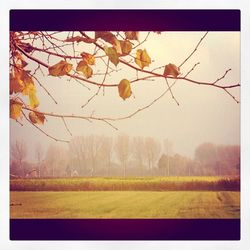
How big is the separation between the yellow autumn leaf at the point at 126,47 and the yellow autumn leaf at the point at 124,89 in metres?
0.12

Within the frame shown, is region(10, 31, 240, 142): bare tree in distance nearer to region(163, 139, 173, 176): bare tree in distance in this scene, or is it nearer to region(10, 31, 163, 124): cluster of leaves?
region(10, 31, 163, 124): cluster of leaves

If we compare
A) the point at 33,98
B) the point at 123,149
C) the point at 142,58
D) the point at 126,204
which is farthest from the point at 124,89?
the point at 126,204

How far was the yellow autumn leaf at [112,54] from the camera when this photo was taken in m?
2.57

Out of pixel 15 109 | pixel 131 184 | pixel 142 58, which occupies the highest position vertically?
pixel 142 58

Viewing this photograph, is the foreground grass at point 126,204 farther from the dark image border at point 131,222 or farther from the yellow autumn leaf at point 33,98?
the yellow autumn leaf at point 33,98

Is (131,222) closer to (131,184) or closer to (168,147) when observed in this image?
(131,184)

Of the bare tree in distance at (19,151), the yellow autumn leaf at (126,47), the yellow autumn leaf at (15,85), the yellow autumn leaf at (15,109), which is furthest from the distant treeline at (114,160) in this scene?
the yellow autumn leaf at (126,47)

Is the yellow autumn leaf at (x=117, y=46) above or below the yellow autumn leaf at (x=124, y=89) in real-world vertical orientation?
above

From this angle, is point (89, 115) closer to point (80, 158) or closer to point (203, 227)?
point (80, 158)

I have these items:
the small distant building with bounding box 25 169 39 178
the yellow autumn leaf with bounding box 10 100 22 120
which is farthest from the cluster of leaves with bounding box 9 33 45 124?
the small distant building with bounding box 25 169 39 178

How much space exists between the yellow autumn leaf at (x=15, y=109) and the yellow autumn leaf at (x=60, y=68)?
8.0 inches

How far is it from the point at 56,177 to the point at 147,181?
0.40m

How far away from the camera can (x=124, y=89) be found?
2.59 m

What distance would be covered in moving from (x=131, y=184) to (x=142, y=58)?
21.6 inches
